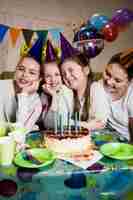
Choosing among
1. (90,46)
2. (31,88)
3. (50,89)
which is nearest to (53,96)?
(50,89)

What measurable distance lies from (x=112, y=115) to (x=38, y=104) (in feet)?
1.69

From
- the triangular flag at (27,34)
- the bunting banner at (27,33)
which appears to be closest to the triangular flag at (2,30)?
the bunting banner at (27,33)

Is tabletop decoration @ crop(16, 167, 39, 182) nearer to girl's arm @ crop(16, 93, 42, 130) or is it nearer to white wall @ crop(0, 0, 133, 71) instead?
girl's arm @ crop(16, 93, 42, 130)

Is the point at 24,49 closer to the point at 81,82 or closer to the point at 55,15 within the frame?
the point at 55,15

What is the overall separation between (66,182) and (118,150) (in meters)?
0.39

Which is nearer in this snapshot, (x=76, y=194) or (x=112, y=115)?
(x=76, y=194)

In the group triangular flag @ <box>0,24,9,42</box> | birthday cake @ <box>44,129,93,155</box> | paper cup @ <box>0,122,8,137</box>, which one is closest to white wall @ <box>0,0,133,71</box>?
triangular flag @ <box>0,24,9,42</box>

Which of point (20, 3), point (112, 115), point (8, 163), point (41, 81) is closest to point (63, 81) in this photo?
point (41, 81)

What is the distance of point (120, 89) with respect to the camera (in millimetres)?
1923

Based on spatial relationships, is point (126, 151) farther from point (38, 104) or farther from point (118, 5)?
point (118, 5)

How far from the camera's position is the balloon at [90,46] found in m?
1.81

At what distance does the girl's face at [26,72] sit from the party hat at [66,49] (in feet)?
0.61

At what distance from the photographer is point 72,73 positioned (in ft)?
6.22

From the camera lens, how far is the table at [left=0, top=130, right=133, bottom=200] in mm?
1405
